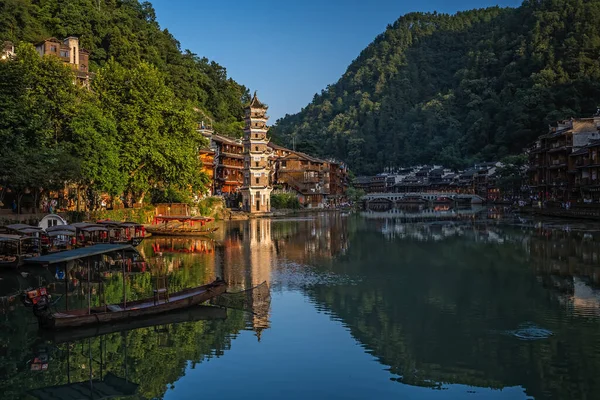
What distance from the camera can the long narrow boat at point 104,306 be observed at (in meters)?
21.4

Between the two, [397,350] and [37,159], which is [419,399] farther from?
[37,159]

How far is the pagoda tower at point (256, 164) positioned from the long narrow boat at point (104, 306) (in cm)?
7684

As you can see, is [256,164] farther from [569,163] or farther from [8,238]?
[8,238]

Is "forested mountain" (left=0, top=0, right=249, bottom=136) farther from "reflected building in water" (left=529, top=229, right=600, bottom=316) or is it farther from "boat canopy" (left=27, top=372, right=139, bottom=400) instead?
"boat canopy" (left=27, top=372, right=139, bottom=400)

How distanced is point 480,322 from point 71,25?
87260 millimetres

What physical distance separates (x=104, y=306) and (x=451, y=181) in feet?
549

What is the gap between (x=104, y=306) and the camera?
22.8 m

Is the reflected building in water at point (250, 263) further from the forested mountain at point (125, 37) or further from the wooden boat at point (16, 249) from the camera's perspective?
the forested mountain at point (125, 37)

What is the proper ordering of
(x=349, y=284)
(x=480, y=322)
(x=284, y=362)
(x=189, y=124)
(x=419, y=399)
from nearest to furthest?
(x=419, y=399) → (x=284, y=362) → (x=480, y=322) → (x=349, y=284) → (x=189, y=124)

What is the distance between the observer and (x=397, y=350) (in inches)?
776

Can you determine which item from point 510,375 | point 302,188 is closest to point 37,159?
point 510,375

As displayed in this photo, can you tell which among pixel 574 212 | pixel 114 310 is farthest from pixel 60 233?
pixel 574 212

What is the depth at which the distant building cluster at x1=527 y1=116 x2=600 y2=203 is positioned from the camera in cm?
7875

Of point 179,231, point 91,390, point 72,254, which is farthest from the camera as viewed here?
point 179,231
